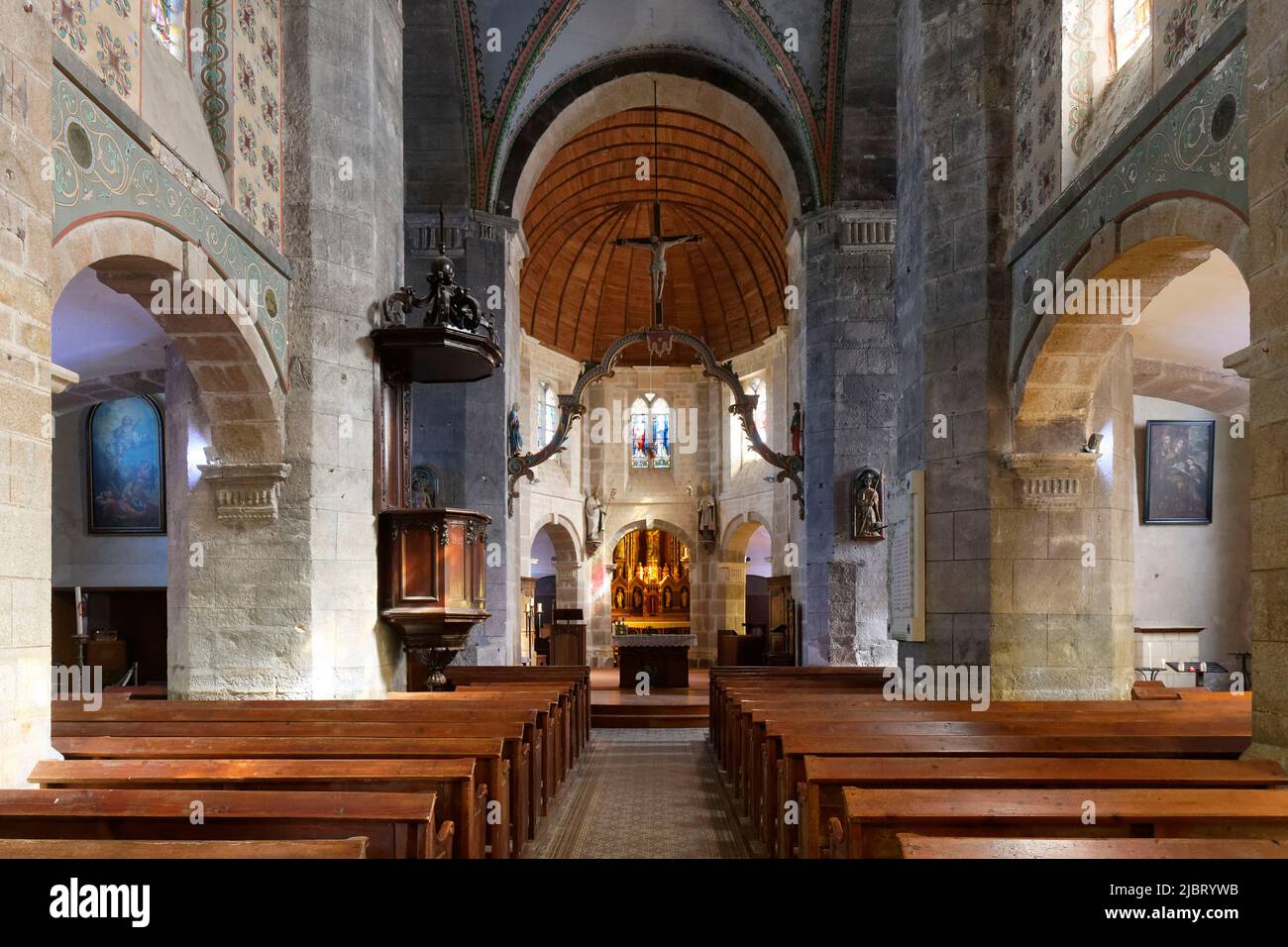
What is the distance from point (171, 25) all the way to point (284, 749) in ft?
16.0

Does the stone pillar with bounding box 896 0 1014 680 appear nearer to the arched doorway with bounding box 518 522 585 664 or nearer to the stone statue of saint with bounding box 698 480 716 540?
the arched doorway with bounding box 518 522 585 664

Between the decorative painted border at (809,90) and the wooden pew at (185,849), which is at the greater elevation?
Answer: the decorative painted border at (809,90)

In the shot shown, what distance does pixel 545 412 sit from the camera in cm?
2217

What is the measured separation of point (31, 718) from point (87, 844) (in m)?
1.55

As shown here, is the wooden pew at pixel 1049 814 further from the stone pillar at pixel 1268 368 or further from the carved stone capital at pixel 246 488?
the carved stone capital at pixel 246 488

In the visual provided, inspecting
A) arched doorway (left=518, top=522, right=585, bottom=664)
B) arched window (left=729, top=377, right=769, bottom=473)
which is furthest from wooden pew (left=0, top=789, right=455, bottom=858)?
arched window (left=729, top=377, right=769, bottom=473)

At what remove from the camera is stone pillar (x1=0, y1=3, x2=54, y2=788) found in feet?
13.3

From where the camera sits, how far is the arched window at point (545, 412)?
21.8 metres

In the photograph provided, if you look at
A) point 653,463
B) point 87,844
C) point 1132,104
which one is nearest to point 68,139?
point 87,844

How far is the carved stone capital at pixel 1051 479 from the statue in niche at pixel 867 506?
610 cm

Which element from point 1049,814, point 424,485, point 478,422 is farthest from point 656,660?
point 1049,814

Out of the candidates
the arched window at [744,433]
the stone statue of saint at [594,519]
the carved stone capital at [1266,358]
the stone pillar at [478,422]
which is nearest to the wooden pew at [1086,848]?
the carved stone capital at [1266,358]

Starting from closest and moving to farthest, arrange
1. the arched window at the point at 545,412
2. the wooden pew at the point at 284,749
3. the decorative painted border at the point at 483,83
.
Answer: the wooden pew at the point at 284,749 → the decorative painted border at the point at 483,83 → the arched window at the point at 545,412

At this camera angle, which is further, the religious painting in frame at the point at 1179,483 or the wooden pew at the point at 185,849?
the religious painting in frame at the point at 1179,483
